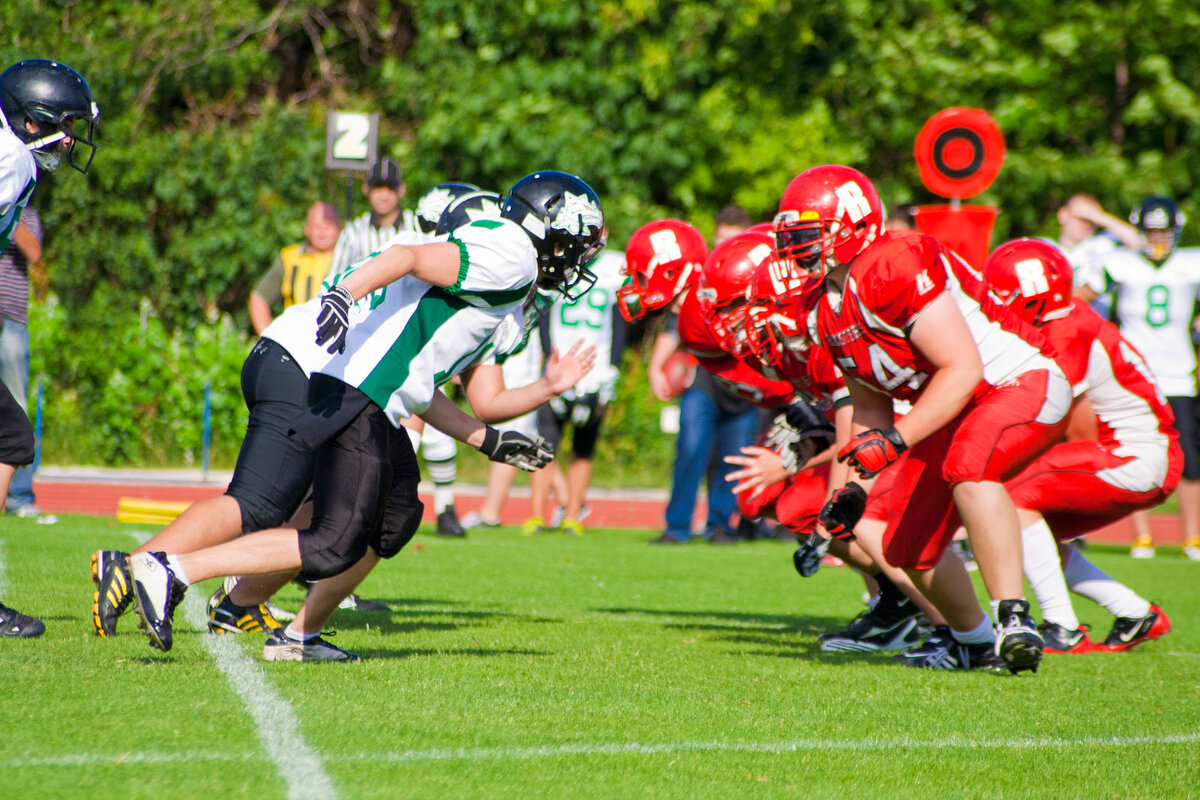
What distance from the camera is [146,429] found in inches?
561

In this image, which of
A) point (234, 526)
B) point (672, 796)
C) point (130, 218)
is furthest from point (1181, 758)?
point (130, 218)

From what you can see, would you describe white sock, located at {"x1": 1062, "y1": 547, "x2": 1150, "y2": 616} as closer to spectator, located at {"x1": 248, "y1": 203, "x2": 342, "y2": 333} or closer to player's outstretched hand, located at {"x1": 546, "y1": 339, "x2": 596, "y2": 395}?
player's outstretched hand, located at {"x1": 546, "y1": 339, "x2": 596, "y2": 395}

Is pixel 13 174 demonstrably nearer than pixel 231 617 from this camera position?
Yes

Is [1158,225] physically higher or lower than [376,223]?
higher

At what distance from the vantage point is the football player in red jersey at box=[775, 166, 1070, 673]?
14.9 feet

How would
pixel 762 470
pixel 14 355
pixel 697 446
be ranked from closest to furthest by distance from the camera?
pixel 762 470 < pixel 14 355 < pixel 697 446

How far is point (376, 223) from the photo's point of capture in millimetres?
7910

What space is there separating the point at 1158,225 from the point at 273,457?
791cm

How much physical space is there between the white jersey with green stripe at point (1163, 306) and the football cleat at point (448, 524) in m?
5.26

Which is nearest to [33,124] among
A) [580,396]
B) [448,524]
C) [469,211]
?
[469,211]

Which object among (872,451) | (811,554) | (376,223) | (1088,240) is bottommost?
(811,554)

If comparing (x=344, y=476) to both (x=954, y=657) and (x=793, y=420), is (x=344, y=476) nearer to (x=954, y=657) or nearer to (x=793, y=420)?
Result: (x=793, y=420)

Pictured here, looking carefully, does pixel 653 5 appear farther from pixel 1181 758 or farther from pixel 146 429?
pixel 1181 758

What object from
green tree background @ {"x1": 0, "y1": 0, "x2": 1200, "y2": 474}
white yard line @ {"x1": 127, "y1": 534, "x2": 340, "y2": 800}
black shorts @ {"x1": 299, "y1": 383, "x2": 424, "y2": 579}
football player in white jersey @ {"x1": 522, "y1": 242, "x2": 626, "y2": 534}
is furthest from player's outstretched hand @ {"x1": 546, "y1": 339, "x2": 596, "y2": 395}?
green tree background @ {"x1": 0, "y1": 0, "x2": 1200, "y2": 474}
